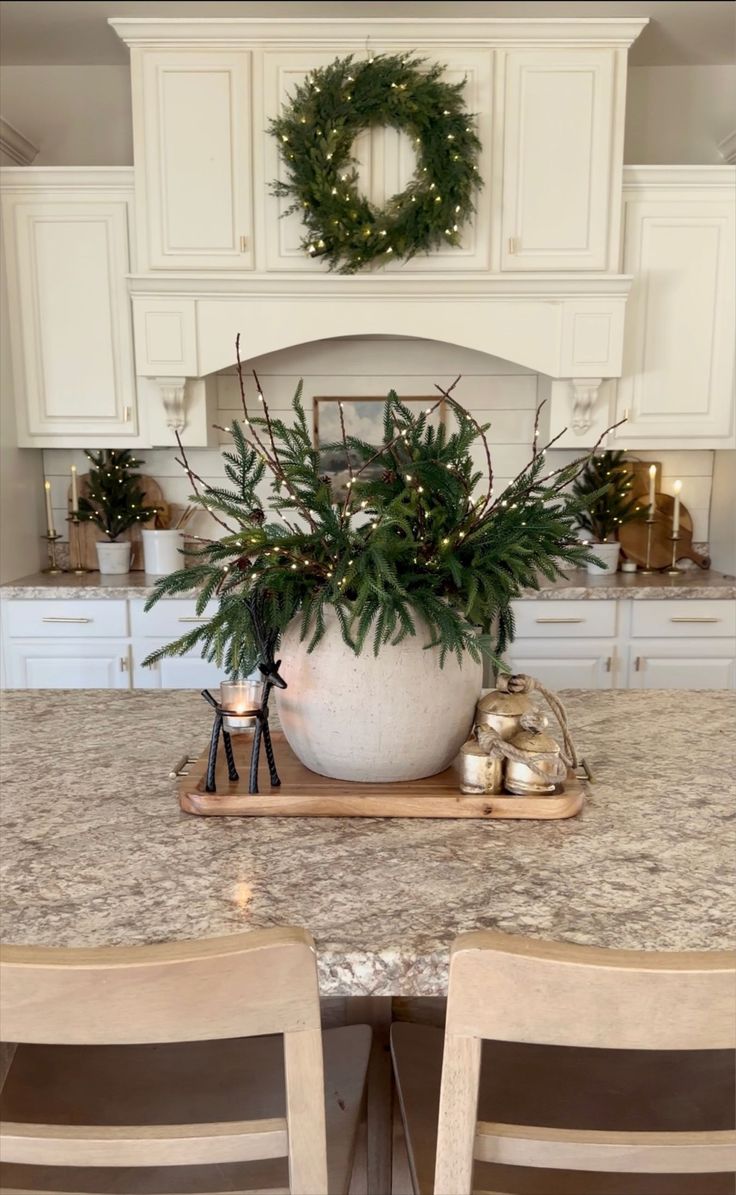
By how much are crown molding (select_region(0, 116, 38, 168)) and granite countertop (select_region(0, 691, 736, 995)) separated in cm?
270

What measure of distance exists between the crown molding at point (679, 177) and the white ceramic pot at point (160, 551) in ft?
6.96

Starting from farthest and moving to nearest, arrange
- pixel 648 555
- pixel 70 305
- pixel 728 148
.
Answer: pixel 648 555
pixel 728 148
pixel 70 305

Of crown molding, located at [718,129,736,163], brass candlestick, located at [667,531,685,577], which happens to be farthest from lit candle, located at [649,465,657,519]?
crown molding, located at [718,129,736,163]

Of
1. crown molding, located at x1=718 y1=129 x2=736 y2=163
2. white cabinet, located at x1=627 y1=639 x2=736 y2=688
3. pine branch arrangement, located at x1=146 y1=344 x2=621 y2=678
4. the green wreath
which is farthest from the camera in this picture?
crown molding, located at x1=718 y1=129 x2=736 y2=163

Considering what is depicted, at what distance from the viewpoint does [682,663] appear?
3.13 meters

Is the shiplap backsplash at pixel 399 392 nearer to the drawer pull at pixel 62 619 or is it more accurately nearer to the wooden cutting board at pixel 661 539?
the wooden cutting board at pixel 661 539

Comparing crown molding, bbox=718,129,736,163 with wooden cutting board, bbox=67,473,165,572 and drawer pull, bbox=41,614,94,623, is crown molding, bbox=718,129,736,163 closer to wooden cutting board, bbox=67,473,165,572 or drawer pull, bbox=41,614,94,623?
wooden cutting board, bbox=67,473,165,572

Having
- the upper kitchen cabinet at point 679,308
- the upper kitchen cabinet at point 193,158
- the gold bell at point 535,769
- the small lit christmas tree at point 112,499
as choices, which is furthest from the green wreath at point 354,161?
the gold bell at point 535,769

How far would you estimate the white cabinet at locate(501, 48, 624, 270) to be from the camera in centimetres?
292

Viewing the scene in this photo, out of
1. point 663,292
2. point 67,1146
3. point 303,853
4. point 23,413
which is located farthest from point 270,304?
point 67,1146

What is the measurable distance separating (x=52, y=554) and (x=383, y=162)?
6.51 feet

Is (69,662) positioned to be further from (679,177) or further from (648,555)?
(679,177)

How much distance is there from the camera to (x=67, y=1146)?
0.64 metres

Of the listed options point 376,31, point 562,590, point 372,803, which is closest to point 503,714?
point 372,803
